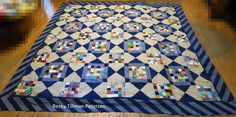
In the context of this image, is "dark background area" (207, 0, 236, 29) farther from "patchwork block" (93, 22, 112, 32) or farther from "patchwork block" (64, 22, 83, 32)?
"patchwork block" (64, 22, 83, 32)

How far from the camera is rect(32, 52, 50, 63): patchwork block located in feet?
6.88

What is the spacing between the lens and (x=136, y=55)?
2162 millimetres

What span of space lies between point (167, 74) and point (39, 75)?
3.54ft

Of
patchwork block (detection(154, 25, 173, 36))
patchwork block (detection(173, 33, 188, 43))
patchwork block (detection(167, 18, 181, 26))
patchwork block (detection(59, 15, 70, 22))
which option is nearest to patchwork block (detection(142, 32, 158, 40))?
patchwork block (detection(154, 25, 173, 36))

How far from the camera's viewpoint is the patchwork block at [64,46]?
2.25 metres

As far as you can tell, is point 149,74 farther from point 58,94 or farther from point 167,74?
point 58,94

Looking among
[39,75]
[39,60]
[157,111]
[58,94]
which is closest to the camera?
[157,111]

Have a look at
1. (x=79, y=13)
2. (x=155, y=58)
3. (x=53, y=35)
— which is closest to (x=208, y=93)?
(x=155, y=58)

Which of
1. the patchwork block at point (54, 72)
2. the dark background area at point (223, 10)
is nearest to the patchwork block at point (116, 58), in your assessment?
the patchwork block at point (54, 72)

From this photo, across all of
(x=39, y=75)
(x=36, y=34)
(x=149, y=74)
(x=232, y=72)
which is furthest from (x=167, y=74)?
(x=36, y=34)

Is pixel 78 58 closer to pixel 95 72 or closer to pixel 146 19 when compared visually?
pixel 95 72

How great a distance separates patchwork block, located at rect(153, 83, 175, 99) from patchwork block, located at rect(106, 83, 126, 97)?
247 mm

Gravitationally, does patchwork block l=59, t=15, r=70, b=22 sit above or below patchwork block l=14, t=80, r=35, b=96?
Result: above

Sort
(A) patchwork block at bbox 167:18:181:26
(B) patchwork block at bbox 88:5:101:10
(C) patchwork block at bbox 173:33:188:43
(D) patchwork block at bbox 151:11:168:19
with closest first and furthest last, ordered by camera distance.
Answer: (C) patchwork block at bbox 173:33:188:43, (A) patchwork block at bbox 167:18:181:26, (D) patchwork block at bbox 151:11:168:19, (B) patchwork block at bbox 88:5:101:10
